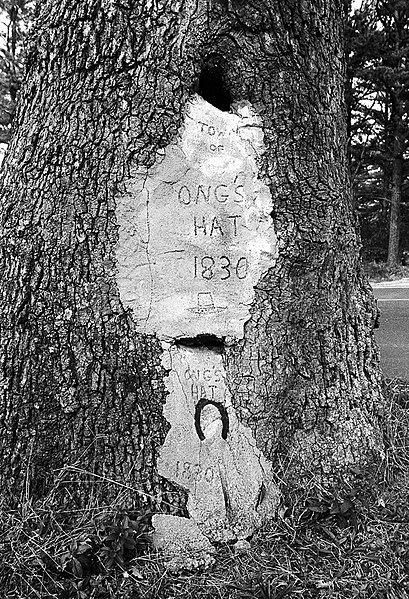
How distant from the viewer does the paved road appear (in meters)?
5.24

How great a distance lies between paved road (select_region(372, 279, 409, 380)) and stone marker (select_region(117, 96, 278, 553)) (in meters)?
2.66

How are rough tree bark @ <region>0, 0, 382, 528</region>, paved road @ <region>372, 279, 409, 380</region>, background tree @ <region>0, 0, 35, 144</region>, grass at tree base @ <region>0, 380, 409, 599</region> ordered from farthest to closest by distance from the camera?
background tree @ <region>0, 0, 35, 144</region> → paved road @ <region>372, 279, 409, 380</region> → rough tree bark @ <region>0, 0, 382, 528</region> → grass at tree base @ <region>0, 380, 409, 599</region>

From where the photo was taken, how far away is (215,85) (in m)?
2.13

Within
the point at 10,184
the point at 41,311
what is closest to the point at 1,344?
the point at 41,311

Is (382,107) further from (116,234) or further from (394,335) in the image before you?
(116,234)

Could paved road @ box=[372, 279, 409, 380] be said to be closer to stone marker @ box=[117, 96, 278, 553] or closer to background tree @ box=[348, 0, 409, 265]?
stone marker @ box=[117, 96, 278, 553]

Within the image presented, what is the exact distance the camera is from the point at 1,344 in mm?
2092

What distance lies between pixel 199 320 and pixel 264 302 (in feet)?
0.78

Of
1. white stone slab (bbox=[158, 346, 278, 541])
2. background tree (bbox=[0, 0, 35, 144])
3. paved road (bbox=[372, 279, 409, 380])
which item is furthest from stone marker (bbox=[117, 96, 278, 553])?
background tree (bbox=[0, 0, 35, 144])

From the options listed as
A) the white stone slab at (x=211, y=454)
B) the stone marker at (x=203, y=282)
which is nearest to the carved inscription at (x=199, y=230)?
the stone marker at (x=203, y=282)

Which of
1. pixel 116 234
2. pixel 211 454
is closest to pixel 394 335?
pixel 211 454

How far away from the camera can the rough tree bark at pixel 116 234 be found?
6.62 ft

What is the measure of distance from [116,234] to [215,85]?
64 centimetres

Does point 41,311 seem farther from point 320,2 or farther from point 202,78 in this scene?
point 320,2
